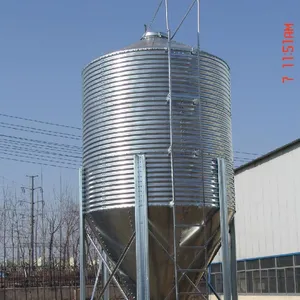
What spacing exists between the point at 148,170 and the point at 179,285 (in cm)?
233

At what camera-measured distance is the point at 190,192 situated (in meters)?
10.4

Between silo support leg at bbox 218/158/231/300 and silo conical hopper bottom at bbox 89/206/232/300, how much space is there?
0.61ft

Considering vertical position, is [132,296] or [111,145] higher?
[111,145]

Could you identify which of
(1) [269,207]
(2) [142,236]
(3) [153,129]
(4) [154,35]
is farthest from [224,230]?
(1) [269,207]

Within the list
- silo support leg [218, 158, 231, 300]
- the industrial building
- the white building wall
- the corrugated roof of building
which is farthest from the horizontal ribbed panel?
the industrial building

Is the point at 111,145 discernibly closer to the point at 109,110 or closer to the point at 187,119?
the point at 109,110

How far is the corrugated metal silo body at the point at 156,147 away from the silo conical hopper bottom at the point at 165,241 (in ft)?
0.06

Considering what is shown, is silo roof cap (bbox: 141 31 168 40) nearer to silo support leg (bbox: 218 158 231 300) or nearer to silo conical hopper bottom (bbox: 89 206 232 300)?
silo support leg (bbox: 218 158 231 300)

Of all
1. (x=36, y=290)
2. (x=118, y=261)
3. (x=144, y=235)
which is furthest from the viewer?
(x=36, y=290)

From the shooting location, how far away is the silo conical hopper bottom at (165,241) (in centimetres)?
1040

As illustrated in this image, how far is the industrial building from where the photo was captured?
71.7ft

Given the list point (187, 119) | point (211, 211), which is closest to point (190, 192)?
point (211, 211)

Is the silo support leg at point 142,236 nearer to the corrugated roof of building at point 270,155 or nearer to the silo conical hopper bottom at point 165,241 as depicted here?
the silo conical hopper bottom at point 165,241

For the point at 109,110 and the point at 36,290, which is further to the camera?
the point at 36,290
